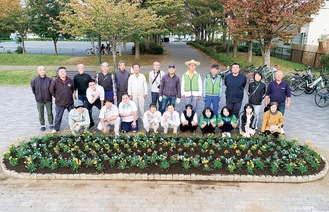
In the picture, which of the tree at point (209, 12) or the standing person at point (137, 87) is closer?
the standing person at point (137, 87)

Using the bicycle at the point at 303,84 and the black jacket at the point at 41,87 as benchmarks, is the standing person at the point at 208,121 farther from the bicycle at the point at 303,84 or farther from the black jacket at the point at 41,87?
the bicycle at the point at 303,84

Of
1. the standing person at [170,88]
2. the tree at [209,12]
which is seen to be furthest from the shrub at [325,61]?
the standing person at [170,88]

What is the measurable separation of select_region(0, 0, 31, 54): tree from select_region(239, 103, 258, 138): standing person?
815 inches

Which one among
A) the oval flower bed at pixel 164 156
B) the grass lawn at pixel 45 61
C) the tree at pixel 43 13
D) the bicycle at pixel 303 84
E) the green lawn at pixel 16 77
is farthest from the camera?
the tree at pixel 43 13

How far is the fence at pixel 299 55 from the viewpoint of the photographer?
19953 mm

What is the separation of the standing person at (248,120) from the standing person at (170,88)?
Result: 5.36ft

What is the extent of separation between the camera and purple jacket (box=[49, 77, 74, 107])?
6.37 meters

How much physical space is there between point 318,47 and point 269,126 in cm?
1761

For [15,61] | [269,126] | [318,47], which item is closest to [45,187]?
[269,126]

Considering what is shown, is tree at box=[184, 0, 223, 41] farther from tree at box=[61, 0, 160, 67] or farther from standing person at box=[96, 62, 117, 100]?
standing person at box=[96, 62, 117, 100]

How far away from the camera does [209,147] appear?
18.7ft

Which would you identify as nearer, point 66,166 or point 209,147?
point 66,166

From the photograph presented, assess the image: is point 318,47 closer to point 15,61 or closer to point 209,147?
point 209,147

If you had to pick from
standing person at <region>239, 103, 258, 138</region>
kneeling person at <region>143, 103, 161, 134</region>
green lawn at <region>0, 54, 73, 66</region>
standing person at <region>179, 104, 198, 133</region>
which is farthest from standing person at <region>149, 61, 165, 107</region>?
green lawn at <region>0, 54, 73, 66</region>
